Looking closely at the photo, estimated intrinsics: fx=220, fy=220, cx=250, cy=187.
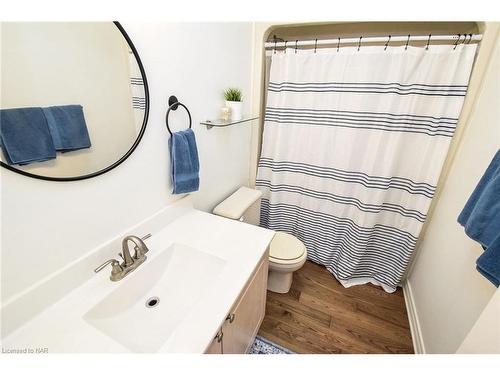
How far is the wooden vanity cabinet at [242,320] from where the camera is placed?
82 centimetres

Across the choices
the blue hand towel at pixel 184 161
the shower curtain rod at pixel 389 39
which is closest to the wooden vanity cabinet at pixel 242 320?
the blue hand towel at pixel 184 161

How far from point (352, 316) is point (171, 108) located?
1880mm

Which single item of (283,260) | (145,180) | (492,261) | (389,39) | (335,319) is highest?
(389,39)

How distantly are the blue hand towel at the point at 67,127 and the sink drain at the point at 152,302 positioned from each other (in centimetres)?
67

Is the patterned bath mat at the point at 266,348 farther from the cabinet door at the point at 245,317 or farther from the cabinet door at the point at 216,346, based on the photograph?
the cabinet door at the point at 216,346

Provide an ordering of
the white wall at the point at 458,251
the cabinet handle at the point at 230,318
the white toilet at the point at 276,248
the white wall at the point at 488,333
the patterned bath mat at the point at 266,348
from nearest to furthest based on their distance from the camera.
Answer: the white wall at the point at 488,333, the cabinet handle at the point at 230,318, the white wall at the point at 458,251, the patterned bath mat at the point at 266,348, the white toilet at the point at 276,248

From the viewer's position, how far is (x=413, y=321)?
1591 millimetres

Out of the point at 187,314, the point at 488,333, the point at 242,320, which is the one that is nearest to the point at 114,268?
the point at 187,314

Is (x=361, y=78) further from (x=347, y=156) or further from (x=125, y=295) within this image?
(x=125, y=295)

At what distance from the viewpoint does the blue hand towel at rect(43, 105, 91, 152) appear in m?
0.70

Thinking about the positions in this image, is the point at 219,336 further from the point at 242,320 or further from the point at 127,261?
the point at 127,261

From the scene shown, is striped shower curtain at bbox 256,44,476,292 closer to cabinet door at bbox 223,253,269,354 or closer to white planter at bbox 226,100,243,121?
white planter at bbox 226,100,243,121

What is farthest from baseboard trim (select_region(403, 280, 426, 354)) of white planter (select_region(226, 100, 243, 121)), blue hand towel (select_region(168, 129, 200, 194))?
white planter (select_region(226, 100, 243, 121))

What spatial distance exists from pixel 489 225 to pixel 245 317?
1090mm
